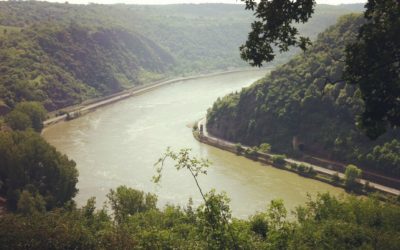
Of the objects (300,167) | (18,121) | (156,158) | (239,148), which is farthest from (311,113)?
(18,121)

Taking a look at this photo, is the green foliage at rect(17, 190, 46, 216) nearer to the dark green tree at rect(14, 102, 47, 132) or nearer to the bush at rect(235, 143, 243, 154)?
the bush at rect(235, 143, 243, 154)

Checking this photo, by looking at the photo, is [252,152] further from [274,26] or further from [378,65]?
[378,65]

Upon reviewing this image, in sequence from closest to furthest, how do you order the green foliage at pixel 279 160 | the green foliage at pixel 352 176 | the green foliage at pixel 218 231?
the green foliage at pixel 218 231
the green foliage at pixel 352 176
the green foliage at pixel 279 160

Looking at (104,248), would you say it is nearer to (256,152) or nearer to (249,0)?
(249,0)

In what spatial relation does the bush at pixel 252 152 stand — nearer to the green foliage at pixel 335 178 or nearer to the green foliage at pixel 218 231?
the green foliage at pixel 335 178

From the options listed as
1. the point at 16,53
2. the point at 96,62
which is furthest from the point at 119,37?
the point at 16,53

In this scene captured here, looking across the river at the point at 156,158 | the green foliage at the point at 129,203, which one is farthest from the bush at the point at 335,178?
the green foliage at the point at 129,203
